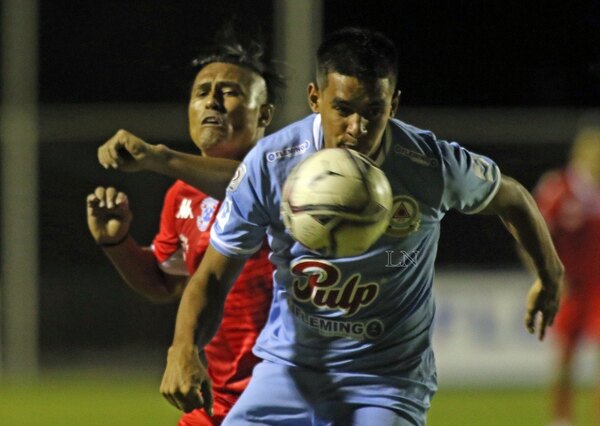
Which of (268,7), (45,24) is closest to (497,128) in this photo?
(268,7)

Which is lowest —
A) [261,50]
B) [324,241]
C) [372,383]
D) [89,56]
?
[372,383]

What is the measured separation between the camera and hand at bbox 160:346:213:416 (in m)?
3.76

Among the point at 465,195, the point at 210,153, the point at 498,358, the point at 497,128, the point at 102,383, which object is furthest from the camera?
the point at 497,128

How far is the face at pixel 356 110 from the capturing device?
386cm

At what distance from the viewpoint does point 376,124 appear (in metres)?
3.88

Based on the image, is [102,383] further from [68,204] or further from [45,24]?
[45,24]

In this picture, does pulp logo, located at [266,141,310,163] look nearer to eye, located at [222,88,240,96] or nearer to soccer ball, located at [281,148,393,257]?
soccer ball, located at [281,148,393,257]

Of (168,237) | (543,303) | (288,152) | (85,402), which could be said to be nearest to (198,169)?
(288,152)

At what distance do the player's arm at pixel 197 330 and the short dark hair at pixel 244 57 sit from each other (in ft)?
3.81

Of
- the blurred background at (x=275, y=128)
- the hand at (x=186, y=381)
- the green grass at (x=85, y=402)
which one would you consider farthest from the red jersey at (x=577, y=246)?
the hand at (x=186, y=381)

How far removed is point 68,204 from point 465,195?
27.8ft

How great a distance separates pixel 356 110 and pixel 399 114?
314 inches

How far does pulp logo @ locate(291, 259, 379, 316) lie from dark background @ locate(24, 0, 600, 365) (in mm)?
6509

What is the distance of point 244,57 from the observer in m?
5.00
